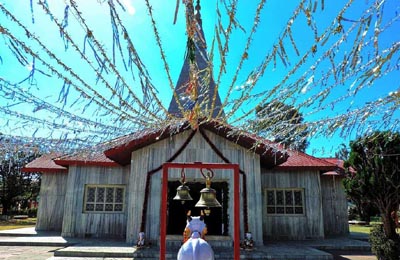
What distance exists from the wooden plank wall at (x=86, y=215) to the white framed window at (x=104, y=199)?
6.8 inches

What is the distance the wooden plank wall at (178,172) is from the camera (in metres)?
10.1

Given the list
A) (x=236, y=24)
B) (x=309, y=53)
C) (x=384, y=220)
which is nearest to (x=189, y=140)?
(x=384, y=220)

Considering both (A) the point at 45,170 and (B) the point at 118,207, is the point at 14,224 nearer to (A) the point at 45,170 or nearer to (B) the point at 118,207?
(A) the point at 45,170

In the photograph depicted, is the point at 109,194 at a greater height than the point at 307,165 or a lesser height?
→ lesser

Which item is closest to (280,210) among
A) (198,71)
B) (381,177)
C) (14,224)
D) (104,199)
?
(381,177)

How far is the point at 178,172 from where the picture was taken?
10336 mm

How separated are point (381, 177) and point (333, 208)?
7944 millimetres

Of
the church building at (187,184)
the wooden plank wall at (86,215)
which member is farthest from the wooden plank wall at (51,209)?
the wooden plank wall at (86,215)

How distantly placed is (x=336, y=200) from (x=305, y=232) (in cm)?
302

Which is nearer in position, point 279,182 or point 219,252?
point 219,252

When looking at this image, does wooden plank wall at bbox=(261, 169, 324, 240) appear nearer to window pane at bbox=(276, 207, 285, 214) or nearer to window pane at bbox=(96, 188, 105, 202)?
window pane at bbox=(276, 207, 285, 214)

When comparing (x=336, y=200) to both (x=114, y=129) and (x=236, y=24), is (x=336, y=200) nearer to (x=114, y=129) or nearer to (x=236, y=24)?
(x=114, y=129)

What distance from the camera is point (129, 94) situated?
445cm

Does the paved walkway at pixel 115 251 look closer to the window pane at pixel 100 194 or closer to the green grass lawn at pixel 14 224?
the window pane at pixel 100 194
